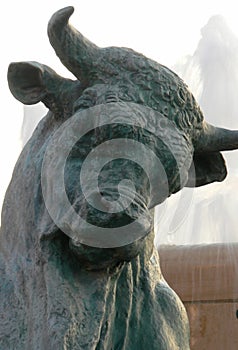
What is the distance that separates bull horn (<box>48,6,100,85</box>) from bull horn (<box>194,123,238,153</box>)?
0.33 m

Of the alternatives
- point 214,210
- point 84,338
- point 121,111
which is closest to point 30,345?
point 84,338

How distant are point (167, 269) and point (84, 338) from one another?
4837mm

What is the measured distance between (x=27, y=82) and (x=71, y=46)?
160 mm

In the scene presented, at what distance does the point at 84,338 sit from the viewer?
1.64 m

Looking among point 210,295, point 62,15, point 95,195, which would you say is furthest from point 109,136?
point 210,295

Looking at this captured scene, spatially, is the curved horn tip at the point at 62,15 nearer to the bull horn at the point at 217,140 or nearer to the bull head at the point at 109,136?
the bull head at the point at 109,136

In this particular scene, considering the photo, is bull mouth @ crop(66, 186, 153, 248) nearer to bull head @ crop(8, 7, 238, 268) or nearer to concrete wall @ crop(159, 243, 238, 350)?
bull head @ crop(8, 7, 238, 268)

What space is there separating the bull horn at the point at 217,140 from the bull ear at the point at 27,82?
1.32 ft

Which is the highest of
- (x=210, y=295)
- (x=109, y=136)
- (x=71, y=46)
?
(x=71, y=46)

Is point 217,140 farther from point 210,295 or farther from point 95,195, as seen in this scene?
point 210,295

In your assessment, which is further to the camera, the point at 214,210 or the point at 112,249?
the point at 214,210

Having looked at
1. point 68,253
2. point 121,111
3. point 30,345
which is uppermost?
point 121,111

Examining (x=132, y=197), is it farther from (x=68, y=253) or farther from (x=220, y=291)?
(x=220, y=291)

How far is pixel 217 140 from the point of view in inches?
75.6
